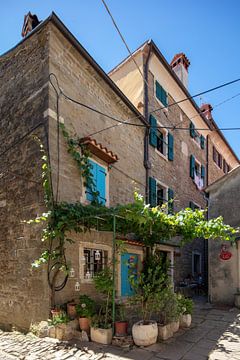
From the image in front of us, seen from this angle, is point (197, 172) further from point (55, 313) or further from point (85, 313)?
point (55, 313)

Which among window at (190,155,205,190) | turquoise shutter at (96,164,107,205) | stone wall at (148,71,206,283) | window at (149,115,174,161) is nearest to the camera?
turquoise shutter at (96,164,107,205)

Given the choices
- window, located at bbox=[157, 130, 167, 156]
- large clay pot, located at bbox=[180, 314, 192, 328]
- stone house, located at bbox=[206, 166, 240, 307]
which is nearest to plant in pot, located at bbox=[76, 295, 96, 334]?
large clay pot, located at bbox=[180, 314, 192, 328]

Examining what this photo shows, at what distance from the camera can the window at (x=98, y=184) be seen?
7848 mm

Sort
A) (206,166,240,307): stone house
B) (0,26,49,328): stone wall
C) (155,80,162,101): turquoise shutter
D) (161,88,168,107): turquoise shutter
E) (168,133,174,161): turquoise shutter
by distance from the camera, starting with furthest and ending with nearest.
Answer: (161,88,168,107): turquoise shutter
(168,133,174,161): turquoise shutter
(155,80,162,101): turquoise shutter
(206,166,240,307): stone house
(0,26,49,328): stone wall

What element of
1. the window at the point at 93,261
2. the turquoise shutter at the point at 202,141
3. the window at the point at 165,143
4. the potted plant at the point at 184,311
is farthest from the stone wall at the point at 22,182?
the turquoise shutter at the point at 202,141

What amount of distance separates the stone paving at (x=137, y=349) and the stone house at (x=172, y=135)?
4903mm

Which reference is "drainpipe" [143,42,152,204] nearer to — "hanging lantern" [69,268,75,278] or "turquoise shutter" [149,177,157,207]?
"turquoise shutter" [149,177,157,207]

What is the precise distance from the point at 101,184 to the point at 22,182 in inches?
85.5

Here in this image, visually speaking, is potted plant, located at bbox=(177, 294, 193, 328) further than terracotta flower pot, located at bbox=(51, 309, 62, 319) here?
Yes

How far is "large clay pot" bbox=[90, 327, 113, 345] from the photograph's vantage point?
5547 mm

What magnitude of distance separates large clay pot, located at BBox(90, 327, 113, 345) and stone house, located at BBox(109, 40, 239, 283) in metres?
5.58

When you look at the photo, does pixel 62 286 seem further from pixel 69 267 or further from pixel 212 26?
pixel 212 26

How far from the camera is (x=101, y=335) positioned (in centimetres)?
558

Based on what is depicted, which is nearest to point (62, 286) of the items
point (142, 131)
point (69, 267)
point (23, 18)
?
point (69, 267)
